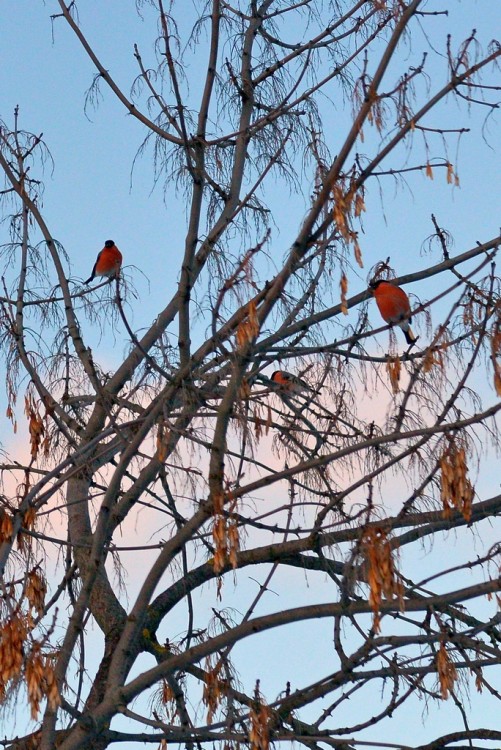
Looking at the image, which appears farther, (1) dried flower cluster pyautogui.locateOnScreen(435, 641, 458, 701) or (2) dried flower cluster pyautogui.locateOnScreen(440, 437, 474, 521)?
(1) dried flower cluster pyautogui.locateOnScreen(435, 641, 458, 701)

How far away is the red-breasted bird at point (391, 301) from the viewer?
4484 millimetres

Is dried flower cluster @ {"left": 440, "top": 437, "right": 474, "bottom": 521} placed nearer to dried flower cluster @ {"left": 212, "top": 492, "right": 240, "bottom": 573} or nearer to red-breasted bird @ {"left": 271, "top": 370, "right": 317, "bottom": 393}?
dried flower cluster @ {"left": 212, "top": 492, "right": 240, "bottom": 573}

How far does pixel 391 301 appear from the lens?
15.2ft

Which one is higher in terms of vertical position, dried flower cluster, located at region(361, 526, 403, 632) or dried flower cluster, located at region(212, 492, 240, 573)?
dried flower cluster, located at region(212, 492, 240, 573)

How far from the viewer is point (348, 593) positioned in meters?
3.77

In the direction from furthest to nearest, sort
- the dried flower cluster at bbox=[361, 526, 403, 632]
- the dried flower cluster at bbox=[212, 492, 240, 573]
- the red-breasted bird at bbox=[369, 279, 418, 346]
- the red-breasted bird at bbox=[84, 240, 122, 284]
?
1. the red-breasted bird at bbox=[84, 240, 122, 284]
2. the red-breasted bird at bbox=[369, 279, 418, 346]
3. the dried flower cluster at bbox=[212, 492, 240, 573]
4. the dried flower cluster at bbox=[361, 526, 403, 632]

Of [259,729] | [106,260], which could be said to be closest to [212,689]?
[259,729]

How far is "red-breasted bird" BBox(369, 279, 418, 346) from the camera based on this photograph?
14.7 ft

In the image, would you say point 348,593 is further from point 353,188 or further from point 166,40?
point 166,40

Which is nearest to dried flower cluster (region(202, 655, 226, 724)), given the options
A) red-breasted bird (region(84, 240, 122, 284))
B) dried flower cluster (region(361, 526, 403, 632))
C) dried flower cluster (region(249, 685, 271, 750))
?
dried flower cluster (region(249, 685, 271, 750))

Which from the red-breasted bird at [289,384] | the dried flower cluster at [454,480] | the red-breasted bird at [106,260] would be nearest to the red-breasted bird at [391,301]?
the red-breasted bird at [289,384]

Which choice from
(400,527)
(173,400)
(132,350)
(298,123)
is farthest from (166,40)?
(400,527)

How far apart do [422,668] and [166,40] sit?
10.7 ft

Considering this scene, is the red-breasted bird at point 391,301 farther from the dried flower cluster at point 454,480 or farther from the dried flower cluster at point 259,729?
the dried flower cluster at point 259,729
